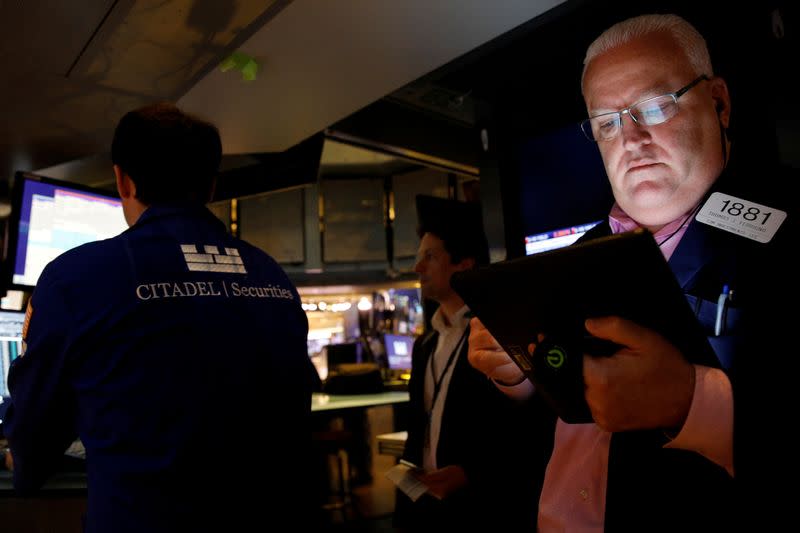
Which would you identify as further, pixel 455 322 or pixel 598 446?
pixel 455 322

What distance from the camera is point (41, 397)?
3.84 ft

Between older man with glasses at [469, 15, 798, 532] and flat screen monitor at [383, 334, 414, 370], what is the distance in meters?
4.51

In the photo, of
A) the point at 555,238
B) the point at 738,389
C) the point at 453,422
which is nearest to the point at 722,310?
the point at 738,389

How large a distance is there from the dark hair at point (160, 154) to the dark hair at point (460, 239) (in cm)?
168

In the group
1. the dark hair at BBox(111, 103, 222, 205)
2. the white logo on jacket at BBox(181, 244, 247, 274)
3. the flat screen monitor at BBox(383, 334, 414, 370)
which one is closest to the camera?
the white logo on jacket at BBox(181, 244, 247, 274)

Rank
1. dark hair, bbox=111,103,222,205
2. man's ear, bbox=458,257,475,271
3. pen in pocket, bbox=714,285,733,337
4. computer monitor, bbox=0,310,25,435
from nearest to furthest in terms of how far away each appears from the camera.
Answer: pen in pocket, bbox=714,285,733,337
dark hair, bbox=111,103,222,205
computer monitor, bbox=0,310,25,435
man's ear, bbox=458,257,475,271

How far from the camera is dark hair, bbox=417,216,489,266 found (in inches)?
115

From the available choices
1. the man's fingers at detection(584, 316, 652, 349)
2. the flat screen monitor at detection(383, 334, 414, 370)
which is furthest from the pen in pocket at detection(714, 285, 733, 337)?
the flat screen monitor at detection(383, 334, 414, 370)

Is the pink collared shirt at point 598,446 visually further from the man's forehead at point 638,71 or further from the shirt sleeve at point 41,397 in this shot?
the shirt sleeve at point 41,397

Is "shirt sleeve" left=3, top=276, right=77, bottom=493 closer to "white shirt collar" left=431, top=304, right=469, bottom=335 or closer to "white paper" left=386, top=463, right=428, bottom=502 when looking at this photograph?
"white paper" left=386, top=463, right=428, bottom=502

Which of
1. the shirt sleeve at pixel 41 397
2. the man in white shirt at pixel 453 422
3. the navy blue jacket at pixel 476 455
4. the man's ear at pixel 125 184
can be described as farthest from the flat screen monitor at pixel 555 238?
the shirt sleeve at pixel 41 397

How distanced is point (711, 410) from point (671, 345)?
0.40 feet

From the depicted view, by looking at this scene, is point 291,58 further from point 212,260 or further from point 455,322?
point 212,260

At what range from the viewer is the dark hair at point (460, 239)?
293cm
